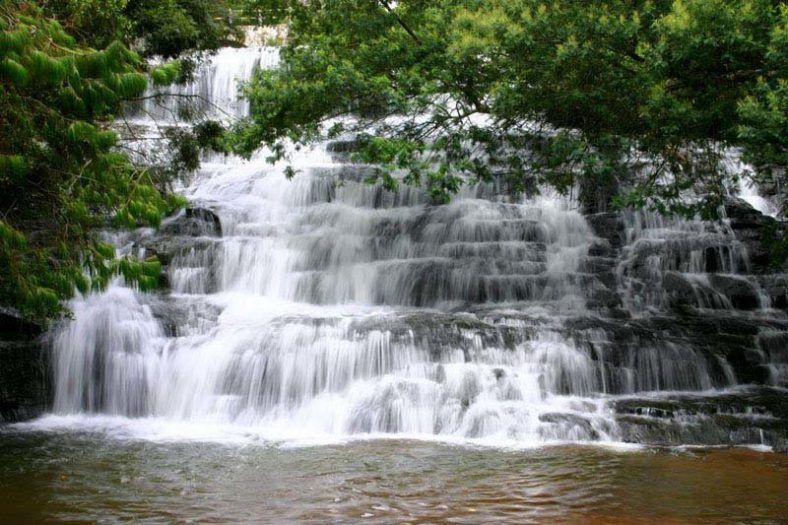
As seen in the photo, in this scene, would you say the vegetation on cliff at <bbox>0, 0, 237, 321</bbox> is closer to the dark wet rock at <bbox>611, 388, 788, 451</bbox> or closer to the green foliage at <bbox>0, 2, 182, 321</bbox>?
the green foliage at <bbox>0, 2, 182, 321</bbox>

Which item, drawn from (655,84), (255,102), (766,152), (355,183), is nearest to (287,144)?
(355,183)

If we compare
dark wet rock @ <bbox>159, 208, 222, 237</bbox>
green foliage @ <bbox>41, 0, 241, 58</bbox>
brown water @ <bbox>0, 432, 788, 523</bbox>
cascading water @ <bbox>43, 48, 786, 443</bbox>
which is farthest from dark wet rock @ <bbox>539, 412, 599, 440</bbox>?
dark wet rock @ <bbox>159, 208, 222, 237</bbox>

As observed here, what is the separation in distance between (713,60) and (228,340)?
8070 millimetres

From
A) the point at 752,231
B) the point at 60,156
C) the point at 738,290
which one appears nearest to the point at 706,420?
the point at 738,290

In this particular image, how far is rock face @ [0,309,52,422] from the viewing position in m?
11.6

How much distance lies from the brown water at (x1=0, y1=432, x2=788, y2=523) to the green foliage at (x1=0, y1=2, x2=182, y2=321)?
1885 mm

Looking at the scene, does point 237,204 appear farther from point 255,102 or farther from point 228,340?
point 228,340

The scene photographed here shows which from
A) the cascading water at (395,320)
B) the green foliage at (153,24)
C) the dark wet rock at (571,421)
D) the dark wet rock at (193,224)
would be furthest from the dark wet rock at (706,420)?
the dark wet rock at (193,224)

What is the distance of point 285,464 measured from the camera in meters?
8.70

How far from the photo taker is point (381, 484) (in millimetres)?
7695

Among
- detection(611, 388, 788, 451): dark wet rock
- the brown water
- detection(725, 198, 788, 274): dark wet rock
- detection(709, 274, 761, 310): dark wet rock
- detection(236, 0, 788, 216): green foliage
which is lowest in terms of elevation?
the brown water

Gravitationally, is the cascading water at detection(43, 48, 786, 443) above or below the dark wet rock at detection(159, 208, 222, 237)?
below

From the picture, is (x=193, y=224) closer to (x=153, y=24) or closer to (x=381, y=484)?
(x=153, y=24)

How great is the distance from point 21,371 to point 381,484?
22.3 ft
